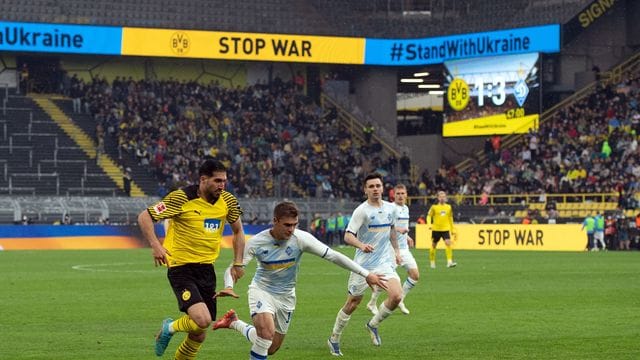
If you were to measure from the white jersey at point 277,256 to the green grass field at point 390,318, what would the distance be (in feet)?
6.86

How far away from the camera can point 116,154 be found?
6303 cm

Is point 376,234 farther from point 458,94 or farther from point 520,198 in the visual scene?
point 458,94

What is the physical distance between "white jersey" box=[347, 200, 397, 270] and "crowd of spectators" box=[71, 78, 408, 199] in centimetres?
4334

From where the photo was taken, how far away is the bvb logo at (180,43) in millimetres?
67438

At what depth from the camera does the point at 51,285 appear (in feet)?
91.6

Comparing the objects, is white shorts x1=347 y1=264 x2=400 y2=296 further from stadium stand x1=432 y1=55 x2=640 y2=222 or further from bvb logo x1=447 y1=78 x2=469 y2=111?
bvb logo x1=447 y1=78 x2=469 y2=111

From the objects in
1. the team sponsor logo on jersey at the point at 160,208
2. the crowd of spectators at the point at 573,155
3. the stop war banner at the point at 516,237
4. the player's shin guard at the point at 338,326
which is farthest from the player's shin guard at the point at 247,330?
the crowd of spectators at the point at 573,155

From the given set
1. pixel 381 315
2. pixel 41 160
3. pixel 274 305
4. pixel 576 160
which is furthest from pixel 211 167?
pixel 41 160

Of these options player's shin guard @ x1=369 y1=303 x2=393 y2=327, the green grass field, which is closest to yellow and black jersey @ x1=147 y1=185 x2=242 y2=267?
the green grass field

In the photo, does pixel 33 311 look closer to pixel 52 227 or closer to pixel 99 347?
pixel 99 347

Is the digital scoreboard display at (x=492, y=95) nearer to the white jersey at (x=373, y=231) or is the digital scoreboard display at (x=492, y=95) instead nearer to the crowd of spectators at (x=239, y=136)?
the crowd of spectators at (x=239, y=136)

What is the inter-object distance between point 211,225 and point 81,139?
5154cm

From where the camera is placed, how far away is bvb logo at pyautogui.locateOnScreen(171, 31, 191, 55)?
6744cm

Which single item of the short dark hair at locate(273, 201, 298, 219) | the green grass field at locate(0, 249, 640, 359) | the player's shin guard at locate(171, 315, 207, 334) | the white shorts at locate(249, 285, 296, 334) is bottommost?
the green grass field at locate(0, 249, 640, 359)
